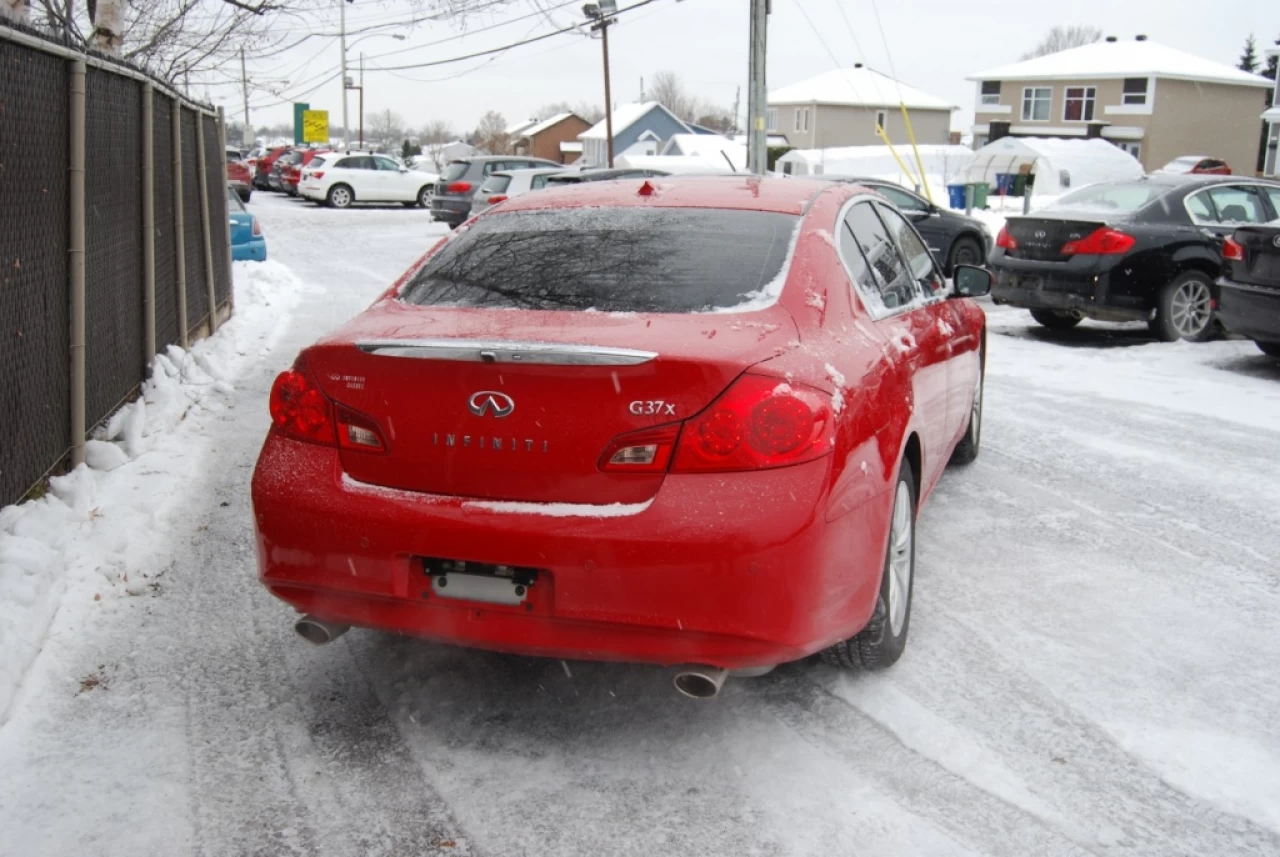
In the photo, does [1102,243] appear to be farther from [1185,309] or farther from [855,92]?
[855,92]

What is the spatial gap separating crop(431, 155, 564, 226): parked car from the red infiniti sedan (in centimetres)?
2261

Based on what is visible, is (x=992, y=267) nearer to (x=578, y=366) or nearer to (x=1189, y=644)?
(x=1189, y=644)

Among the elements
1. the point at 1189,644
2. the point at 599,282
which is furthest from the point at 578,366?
the point at 1189,644

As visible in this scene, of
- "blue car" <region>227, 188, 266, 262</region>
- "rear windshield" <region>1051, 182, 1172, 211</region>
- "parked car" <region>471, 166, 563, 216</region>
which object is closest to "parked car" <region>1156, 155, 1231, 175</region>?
"parked car" <region>471, 166, 563, 216</region>

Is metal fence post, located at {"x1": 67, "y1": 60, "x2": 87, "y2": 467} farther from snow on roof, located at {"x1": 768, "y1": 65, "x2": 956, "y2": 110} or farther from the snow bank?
snow on roof, located at {"x1": 768, "y1": 65, "x2": 956, "y2": 110}

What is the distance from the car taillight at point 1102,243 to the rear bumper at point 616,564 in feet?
27.0

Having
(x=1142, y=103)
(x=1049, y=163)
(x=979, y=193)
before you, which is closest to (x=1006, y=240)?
(x=979, y=193)

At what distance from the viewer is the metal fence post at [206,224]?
10.4 meters

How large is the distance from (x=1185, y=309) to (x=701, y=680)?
9217 mm

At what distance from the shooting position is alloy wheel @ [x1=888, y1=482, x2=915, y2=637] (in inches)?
151

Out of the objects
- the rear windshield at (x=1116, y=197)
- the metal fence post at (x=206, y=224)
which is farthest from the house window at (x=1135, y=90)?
the metal fence post at (x=206, y=224)

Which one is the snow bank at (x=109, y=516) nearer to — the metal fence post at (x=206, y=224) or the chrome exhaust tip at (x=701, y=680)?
the chrome exhaust tip at (x=701, y=680)

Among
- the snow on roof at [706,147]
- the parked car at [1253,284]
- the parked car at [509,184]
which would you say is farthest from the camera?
the snow on roof at [706,147]

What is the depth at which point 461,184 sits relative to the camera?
27.1 m
